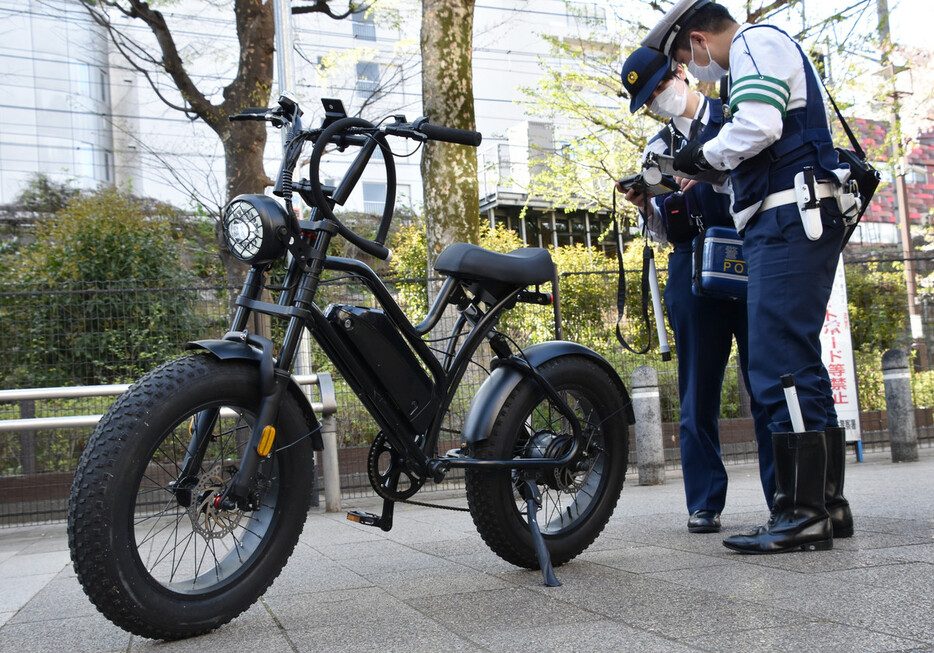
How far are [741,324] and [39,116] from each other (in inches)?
1059

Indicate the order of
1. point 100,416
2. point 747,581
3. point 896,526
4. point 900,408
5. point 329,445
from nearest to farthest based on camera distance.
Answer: point 747,581, point 896,526, point 100,416, point 329,445, point 900,408

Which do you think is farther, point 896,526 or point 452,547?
point 452,547

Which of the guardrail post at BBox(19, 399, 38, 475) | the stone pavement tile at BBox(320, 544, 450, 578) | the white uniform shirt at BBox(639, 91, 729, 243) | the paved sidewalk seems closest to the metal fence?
the guardrail post at BBox(19, 399, 38, 475)

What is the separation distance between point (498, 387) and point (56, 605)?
1926 mm

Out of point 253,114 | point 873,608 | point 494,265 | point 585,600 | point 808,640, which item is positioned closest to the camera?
point 808,640

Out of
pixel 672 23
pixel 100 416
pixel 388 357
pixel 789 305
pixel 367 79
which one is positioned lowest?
pixel 100 416

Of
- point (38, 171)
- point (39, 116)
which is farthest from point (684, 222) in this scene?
A: point (39, 116)

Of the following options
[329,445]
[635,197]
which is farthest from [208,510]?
[329,445]

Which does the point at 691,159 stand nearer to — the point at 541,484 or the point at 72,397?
the point at 541,484

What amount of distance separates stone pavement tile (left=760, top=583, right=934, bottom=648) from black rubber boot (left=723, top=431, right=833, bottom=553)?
58 centimetres

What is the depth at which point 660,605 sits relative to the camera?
8.20ft

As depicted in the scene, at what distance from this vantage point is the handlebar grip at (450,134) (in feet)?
9.50

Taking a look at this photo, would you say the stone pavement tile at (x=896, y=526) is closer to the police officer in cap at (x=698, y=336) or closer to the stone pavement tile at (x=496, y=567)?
the police officer in cap at (x=698, y=336)

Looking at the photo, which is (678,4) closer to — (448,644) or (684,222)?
(684,222)
